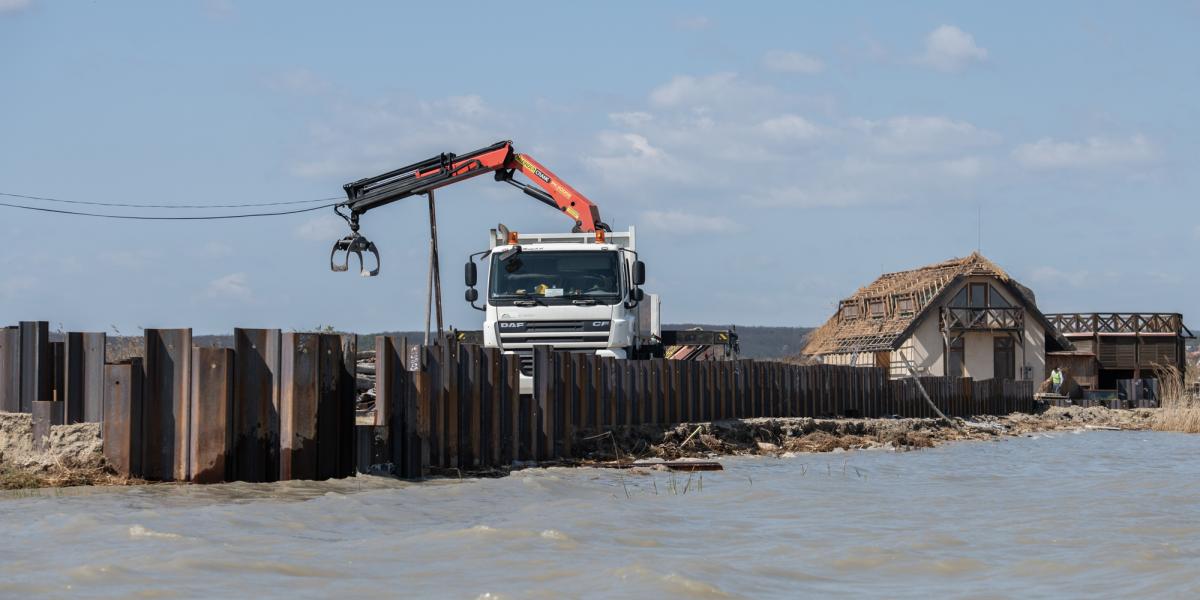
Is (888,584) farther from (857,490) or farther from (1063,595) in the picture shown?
(857,490)

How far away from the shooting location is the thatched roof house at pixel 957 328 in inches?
1998

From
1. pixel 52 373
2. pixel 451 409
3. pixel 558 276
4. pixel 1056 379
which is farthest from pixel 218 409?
pixel 1056 379

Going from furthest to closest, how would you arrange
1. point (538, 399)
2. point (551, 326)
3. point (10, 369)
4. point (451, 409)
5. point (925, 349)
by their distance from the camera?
point (925, 349)
point (551, 326)
point (538, 399)
point (451, 409)
point (10, 369)

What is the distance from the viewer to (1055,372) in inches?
1912

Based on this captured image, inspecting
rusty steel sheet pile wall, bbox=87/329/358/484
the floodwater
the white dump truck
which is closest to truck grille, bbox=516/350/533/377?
the white dump truck

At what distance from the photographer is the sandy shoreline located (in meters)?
10.7

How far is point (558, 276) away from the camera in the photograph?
1831 cm

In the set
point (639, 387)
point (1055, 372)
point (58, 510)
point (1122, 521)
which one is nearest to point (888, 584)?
point (1122, 521)

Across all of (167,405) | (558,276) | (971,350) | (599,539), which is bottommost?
(599,539)

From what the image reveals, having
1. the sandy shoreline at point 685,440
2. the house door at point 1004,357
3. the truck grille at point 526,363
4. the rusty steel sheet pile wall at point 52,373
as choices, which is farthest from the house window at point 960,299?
the rusty steel sheet pile wall at point 52,373

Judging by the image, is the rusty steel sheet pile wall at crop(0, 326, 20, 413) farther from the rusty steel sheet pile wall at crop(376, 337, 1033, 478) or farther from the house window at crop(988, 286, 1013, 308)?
the house window at crop(988, 286, 1013, 308)

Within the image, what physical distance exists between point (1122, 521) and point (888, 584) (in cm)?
418

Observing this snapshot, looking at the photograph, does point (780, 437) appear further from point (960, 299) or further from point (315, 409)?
point (960, 299)

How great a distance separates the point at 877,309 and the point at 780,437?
35.4m
